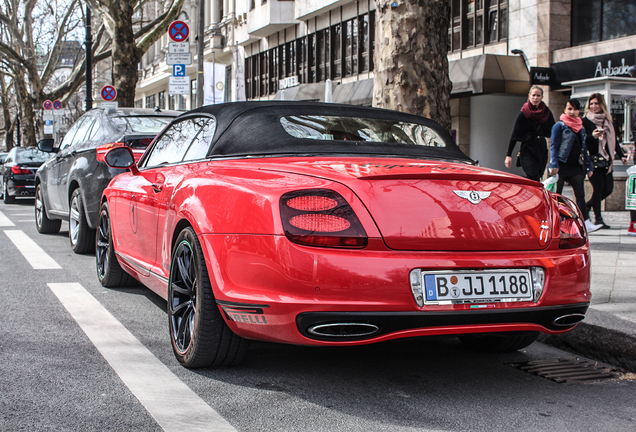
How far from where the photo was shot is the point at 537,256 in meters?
3.54

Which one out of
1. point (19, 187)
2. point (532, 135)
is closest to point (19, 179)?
point (19, 187)

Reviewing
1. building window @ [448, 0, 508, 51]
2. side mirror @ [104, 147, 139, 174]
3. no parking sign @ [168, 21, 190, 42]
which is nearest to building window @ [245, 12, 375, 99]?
building window @ [448, 0, 508, 51]

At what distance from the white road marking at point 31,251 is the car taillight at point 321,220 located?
16.3 feet

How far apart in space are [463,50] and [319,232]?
2073cm

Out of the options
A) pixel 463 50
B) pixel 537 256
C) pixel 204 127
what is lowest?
pixel 537 256

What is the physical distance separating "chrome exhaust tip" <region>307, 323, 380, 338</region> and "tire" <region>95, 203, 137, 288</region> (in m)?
3.24

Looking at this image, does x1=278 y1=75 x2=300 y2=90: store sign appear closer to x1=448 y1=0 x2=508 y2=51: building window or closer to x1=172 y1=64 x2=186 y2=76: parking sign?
x1=448 y1=0 x2=508 y2=51: building window

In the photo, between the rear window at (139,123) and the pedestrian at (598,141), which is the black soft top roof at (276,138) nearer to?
the rear window at (139,123)

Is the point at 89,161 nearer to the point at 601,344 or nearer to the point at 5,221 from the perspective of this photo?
the point at 601,344

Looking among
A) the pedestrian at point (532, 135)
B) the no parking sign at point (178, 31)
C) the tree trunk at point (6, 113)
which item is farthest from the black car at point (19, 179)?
the tree trunk at point (6, 113)

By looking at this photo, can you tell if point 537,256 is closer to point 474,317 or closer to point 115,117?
point 474,317

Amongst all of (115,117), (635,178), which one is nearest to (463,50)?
(635,178)

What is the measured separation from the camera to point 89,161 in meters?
8.41

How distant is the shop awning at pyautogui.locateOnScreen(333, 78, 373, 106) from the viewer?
2586 cm
